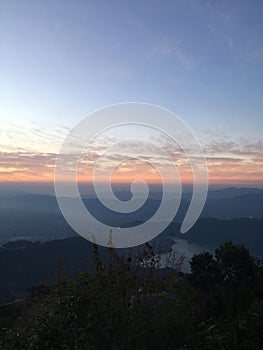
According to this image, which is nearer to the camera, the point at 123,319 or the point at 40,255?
the point at 123,319

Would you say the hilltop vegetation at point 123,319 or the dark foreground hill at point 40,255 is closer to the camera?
the hilltop vegetation at point 123,319

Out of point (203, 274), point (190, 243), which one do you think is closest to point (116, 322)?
point (203, 274)

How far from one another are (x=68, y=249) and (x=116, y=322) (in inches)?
3004

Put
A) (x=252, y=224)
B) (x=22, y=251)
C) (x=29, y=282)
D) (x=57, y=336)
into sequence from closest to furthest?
(x=57, y=336) → (x=29, y=282) → (x=22, y=251) → (x=252, y=224)

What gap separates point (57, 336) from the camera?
401 centimetres

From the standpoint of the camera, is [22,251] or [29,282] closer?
[29,282]

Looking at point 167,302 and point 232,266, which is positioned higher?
point 167,302

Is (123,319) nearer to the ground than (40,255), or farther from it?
farther from it

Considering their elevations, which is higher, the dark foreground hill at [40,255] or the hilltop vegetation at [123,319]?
the hilltop vegetation at [123,319]

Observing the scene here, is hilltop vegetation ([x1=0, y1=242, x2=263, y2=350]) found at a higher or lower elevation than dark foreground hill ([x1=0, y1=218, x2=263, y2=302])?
higher

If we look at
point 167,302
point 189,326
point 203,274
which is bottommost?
point 203,274

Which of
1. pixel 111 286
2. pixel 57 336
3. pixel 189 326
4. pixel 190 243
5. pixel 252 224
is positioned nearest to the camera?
pixel 57 336

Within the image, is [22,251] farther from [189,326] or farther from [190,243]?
[189,326]

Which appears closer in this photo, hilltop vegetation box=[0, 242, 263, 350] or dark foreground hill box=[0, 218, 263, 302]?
hilltop vegetation box=[0, 242, 263, 350]
